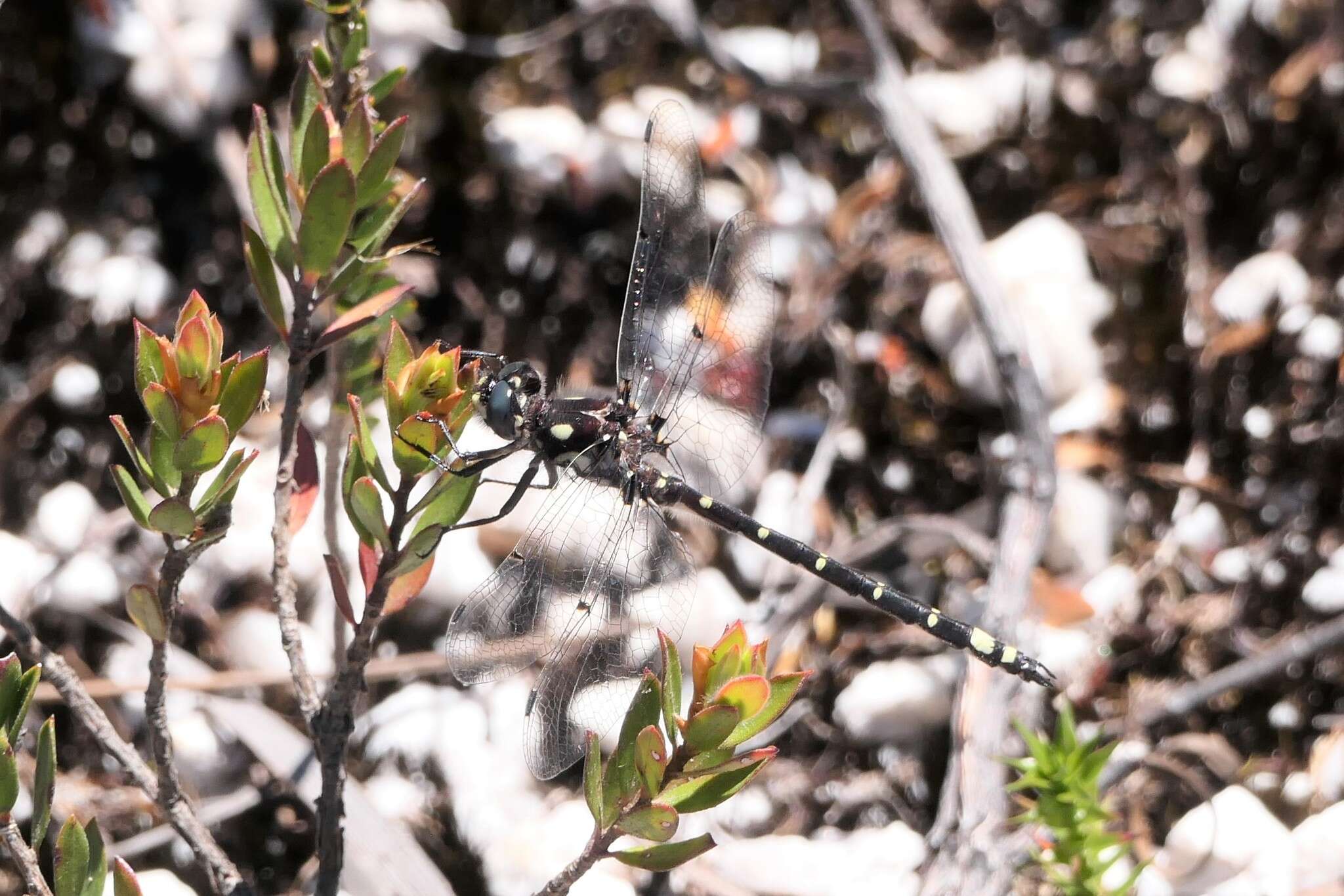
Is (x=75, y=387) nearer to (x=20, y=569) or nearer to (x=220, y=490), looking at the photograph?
(x=20, y=569)

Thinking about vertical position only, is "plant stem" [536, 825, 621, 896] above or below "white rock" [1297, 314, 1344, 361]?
below

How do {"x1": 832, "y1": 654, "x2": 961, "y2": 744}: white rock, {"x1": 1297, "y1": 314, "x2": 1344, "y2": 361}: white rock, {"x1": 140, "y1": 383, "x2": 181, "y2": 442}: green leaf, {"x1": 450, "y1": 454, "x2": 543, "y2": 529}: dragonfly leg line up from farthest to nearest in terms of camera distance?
{"x1": 1297, "y1": 314, "x2": 1344, "y2": 361}: white rock < {"x1": 832, "y1": 654, "x2": 961, "y2": 744}: white rock < {"x1": 450, "y1": 454, "x2": 543, "y2": 529}: dragonfly leg < {"x1": 140, "y1": 383, "x2": 181, "y2": 442}: green leaf

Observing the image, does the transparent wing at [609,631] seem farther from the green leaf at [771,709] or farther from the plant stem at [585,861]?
the green leaf at [771,709]

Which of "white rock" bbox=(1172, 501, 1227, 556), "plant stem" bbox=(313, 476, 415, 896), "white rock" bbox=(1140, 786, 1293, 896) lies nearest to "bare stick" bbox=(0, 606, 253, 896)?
"plant stem" bbox=(313, 476, 415, 896)

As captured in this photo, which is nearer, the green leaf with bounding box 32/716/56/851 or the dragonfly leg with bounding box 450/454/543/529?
the green leaf with bounding box 32/716/56/851

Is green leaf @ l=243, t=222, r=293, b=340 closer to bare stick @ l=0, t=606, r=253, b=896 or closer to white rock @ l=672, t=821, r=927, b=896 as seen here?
bare stick @ l=0, t=606, r=253, b=896

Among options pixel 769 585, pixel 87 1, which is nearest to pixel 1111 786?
pixel 769 585

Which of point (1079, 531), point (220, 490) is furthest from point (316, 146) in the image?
point (1079, 531)

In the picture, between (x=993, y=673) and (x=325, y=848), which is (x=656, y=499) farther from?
(x=325, y=848)
